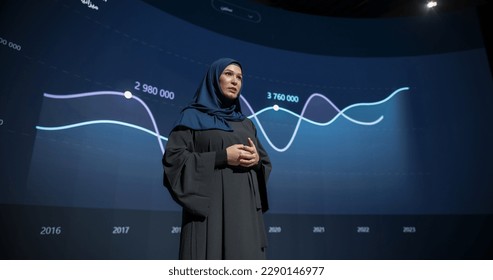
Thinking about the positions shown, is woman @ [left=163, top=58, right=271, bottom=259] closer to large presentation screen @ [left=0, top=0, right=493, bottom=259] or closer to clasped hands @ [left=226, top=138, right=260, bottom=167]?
clasped hands @ [left=226, top=138, right=260, bottom=167]

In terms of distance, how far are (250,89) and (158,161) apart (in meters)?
0.85

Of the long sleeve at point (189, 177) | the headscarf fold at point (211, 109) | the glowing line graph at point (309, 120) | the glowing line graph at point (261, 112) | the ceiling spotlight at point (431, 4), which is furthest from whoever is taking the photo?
the ceiling spotlight at point (431, 4)

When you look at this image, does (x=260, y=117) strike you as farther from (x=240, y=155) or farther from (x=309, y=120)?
(x=240, y=155)

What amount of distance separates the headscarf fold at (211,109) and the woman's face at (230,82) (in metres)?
0.01

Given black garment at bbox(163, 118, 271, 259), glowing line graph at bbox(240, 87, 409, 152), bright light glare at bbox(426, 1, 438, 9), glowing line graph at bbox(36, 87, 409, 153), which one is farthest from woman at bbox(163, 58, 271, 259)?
bright light glare at bbox(426, 1, 438, 9)

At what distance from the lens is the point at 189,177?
93 cm

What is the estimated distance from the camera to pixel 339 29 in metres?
2.61

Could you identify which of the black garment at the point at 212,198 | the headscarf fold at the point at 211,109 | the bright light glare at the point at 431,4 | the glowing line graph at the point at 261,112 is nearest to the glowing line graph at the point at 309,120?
the glowing line graph at the point at 261,112

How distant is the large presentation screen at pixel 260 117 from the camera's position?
143cm

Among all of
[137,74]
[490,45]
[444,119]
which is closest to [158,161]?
[137,74]

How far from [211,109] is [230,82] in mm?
133

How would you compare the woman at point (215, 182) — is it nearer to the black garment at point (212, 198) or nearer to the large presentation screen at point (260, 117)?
the black garment at point (212, 198)

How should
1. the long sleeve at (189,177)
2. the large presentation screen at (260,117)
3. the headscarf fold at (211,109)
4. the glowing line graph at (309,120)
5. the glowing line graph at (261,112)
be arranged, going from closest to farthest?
the long sleeve at (189,177), the headscarf fold at (211,109), the large presentation screen at (260,117), the glowing line graph at (261,112), the glowing line graph at (309,120)

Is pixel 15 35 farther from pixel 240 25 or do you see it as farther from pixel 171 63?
pixel 240 25
